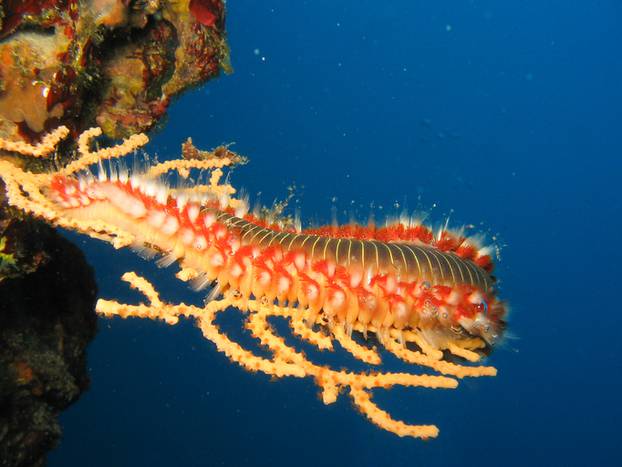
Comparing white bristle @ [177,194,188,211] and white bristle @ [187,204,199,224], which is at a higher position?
white bristle @ [177,194,188,211]

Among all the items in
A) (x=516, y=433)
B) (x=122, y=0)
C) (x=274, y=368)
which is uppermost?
(x=516, y=433)

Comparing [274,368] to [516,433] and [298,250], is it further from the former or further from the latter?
[516,433]

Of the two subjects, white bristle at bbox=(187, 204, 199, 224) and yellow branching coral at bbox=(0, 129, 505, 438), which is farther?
white bristle at bbox=(187, 204, 199, 224)

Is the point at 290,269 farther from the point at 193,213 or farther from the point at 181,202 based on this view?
the point at 181,202

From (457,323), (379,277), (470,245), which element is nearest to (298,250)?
(379,277)

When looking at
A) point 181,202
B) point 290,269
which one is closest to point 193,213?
point 181,202

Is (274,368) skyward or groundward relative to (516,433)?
groundward

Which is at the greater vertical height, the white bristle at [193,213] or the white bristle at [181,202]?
the white bristle at [181,202]

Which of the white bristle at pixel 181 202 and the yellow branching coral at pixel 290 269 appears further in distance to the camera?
the white bristle at pixel 181 202

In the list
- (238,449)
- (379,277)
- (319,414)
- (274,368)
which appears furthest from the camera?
(319,414)

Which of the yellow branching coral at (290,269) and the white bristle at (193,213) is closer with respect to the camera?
the yellow branching coral at (290,269)

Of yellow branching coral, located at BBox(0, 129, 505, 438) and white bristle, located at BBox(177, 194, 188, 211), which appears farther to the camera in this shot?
white bristle, located at BBox(177, 194, 188, 211)
